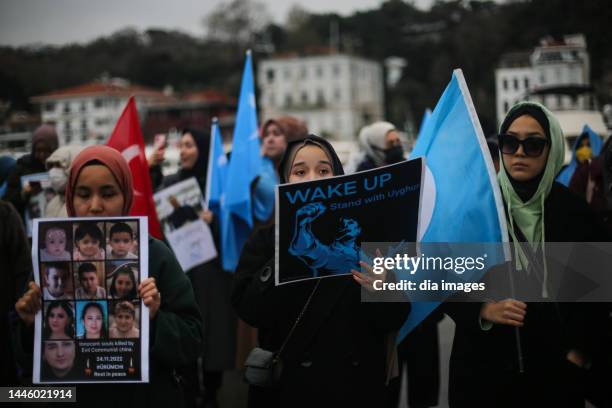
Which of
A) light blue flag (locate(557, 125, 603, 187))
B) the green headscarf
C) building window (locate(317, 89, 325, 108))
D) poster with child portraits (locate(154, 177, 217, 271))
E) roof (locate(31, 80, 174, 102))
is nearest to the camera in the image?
the green headscarf

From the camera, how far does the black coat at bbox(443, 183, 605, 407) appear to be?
10.2 feet

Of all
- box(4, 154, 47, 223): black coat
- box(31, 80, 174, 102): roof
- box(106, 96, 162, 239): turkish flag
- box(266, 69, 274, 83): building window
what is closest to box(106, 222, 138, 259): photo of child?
box(106, 96, 162, 239): turkish flag

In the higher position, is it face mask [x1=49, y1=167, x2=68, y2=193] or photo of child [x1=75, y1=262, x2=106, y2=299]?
face mask [x1=49, y1=167, x2=68, y2=193]

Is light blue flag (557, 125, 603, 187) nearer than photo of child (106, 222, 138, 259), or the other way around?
photo of child (106, 222, 138, 259)

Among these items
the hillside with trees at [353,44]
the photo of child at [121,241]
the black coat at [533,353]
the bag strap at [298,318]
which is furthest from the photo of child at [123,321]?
the hillside with trees at [353,44]

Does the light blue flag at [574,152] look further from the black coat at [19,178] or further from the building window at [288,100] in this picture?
the building window at [288,100]

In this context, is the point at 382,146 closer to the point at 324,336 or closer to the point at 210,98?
the point at 324,336

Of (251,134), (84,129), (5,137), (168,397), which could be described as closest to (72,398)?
(168,397)

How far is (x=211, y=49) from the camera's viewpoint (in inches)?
4715

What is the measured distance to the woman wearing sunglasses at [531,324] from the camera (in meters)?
3.10

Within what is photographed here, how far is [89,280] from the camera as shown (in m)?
2.81

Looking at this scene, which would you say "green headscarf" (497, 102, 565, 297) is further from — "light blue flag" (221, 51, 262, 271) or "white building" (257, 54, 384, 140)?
"white building" (257, 54, 384, 140)

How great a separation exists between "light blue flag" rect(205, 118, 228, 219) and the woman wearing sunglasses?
3544mm

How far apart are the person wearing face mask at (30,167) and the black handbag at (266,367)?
139 inches
